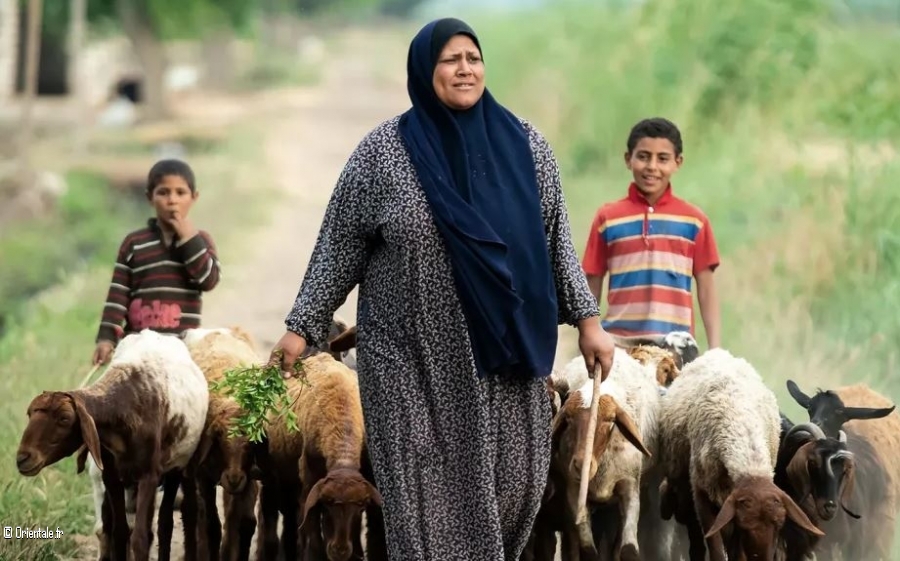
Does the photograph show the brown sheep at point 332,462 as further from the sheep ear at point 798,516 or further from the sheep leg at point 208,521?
the sheep ear at point 798,516

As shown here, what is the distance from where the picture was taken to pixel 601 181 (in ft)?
59.2

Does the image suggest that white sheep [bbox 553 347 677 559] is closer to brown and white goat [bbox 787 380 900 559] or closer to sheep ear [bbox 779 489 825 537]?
sheep ear [bbox 779 489 825 537]

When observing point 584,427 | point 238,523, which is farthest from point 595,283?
point 238,523

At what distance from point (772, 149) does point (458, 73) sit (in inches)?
425

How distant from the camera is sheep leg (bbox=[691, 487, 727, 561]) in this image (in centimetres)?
632

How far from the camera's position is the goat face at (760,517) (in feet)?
19.4

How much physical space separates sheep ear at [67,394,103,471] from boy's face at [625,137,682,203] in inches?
114

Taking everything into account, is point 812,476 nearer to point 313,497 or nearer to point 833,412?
point 833,412

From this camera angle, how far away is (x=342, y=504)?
20.5ft

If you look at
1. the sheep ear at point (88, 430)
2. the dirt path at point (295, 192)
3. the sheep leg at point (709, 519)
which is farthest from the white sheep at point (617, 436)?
the dirt path at point (295, 192)

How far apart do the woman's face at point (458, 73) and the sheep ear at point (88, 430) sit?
214 centimetres

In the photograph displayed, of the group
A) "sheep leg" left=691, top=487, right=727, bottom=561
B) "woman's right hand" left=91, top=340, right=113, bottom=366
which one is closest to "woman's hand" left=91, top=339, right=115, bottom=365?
"woman's right hand" left=91, top=340, right=113, bottom=366

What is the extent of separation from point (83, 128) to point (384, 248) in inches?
1042

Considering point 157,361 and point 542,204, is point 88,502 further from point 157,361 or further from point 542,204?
Answer: point 542,204
